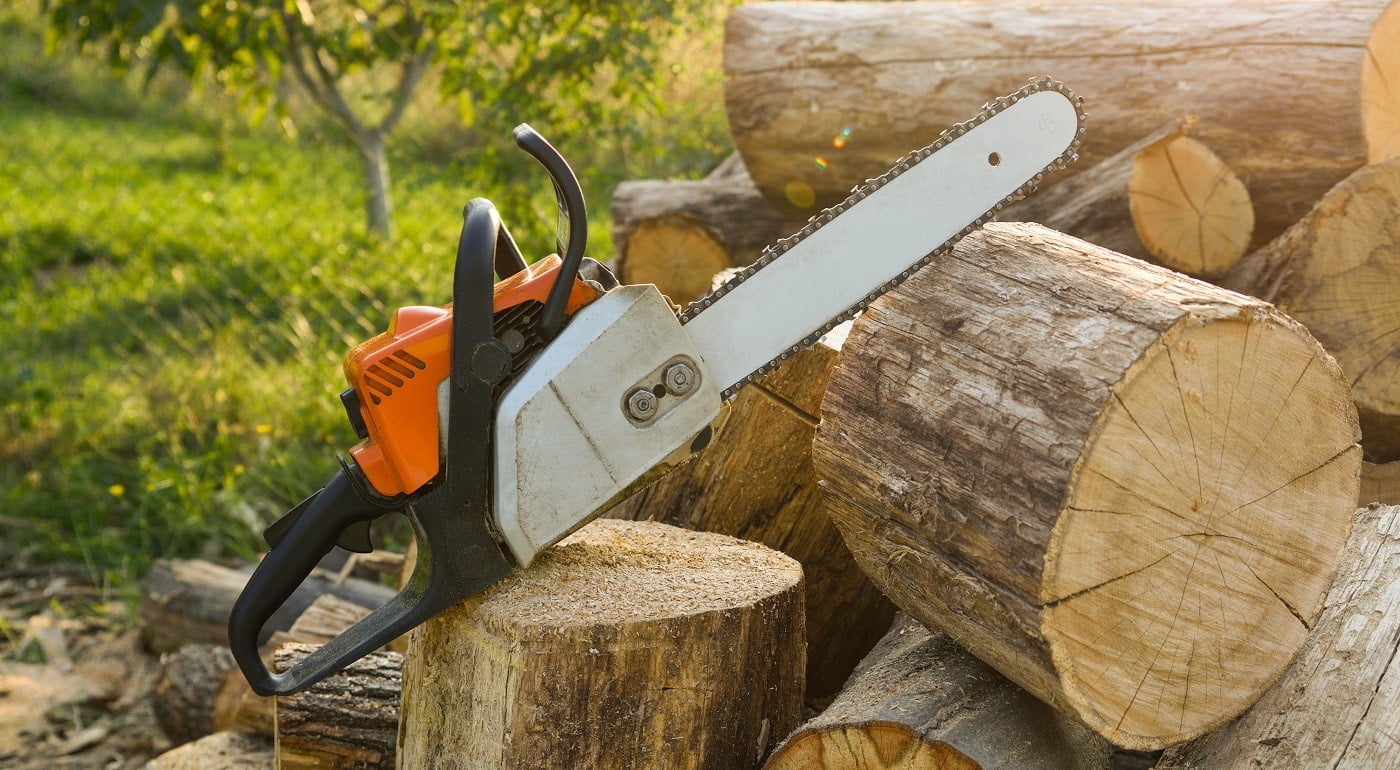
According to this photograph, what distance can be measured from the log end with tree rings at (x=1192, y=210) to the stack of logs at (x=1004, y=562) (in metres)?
0.23

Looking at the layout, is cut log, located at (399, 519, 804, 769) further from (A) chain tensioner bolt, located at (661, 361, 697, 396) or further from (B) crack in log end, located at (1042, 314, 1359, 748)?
(B) crack in log end, located at (1042, 314, 1359, 748)

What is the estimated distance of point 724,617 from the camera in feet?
6.06

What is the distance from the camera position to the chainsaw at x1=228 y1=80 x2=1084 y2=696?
5.79 ft

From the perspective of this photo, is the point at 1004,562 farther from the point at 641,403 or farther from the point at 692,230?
the point at 692,230

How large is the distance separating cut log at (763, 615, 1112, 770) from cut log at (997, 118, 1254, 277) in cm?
146

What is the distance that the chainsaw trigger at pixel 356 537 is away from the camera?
195 cm

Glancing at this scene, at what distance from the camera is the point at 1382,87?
116 inches

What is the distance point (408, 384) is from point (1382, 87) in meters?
2.67

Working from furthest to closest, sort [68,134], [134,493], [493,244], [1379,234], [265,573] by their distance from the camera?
[68,134] → [134,493] → [1379,234] → [265,573] → [493,244]

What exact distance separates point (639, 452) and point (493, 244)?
15.8 inches

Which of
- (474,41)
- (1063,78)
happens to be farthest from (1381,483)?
(474,41)

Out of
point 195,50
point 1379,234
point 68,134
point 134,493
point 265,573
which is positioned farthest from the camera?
point 68,134

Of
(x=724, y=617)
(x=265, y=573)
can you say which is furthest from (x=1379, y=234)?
(x=265, y=573)

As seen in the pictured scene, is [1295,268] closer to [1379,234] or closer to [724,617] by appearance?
[1379,234]
